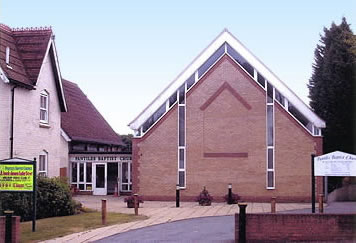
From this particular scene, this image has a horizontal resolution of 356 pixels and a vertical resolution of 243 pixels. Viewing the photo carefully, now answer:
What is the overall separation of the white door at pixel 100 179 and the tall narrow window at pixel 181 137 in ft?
24.9

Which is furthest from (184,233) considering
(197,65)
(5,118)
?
(197,65)

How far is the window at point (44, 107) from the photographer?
2821cm

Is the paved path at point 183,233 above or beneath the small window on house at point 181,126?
beneath

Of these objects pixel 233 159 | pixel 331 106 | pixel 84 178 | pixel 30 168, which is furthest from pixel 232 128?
pixel 30 168

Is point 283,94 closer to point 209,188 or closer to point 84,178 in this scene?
point 209,188

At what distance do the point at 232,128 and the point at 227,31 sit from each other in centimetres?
587

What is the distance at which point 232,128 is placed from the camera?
32250 mm

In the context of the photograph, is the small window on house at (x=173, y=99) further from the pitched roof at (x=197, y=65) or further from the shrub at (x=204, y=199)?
the shrub at (x=204, y=199)

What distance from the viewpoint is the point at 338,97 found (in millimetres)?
36562

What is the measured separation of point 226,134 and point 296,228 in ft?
57.7

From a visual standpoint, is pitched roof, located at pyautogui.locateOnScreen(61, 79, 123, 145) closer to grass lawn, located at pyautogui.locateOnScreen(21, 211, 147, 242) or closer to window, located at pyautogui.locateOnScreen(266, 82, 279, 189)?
window, located at pyautogui.locateOnScreen(266, 82, 279, 189)

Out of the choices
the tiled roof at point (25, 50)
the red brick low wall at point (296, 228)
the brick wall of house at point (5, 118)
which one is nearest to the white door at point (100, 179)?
the tiled roof at point (25, 50)

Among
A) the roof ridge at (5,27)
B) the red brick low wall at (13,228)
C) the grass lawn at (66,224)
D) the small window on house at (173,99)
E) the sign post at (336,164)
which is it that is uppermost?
the roof ridge at (5,27)

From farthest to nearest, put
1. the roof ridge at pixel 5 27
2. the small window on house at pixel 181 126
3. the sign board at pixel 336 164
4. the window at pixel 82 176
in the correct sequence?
the window at pixel 82 176
the small window on house at pixel 181 126
the roof ridge at pixel 5 27
the sign board at pixel 336 164
